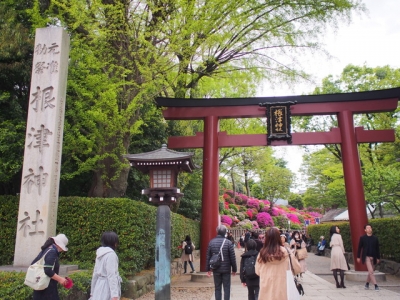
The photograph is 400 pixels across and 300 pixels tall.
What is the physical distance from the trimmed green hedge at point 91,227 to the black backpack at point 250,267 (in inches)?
151

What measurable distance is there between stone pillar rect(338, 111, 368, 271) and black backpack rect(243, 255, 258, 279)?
7.09m

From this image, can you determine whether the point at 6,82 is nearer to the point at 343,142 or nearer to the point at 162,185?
the point at 162,185

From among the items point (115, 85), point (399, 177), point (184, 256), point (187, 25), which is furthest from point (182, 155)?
point (399, 177)

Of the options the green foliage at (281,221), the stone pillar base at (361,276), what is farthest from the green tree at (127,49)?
the green foliage at (281,221)

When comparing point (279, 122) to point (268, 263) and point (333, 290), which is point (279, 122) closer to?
point (333, 290)

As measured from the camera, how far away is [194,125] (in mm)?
22281

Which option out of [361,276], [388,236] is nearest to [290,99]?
[388,236]

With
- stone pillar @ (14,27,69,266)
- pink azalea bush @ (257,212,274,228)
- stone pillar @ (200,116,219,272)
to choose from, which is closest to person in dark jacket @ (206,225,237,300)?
stone pillar @ (14,27,69,266)

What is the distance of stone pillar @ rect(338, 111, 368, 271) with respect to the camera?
11719 mm

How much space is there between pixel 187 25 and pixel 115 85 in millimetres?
3284

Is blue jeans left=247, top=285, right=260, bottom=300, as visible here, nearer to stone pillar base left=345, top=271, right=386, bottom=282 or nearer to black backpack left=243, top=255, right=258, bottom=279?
black backpack left=243, top=255, right=258, bottom=279

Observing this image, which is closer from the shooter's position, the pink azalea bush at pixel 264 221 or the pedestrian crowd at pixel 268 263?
the pedestrian crowd at pixel 268 263

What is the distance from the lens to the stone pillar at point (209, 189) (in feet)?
40.6

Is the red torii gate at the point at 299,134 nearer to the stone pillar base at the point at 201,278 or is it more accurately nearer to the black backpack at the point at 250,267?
the stone pillar base at the point at 201,278
